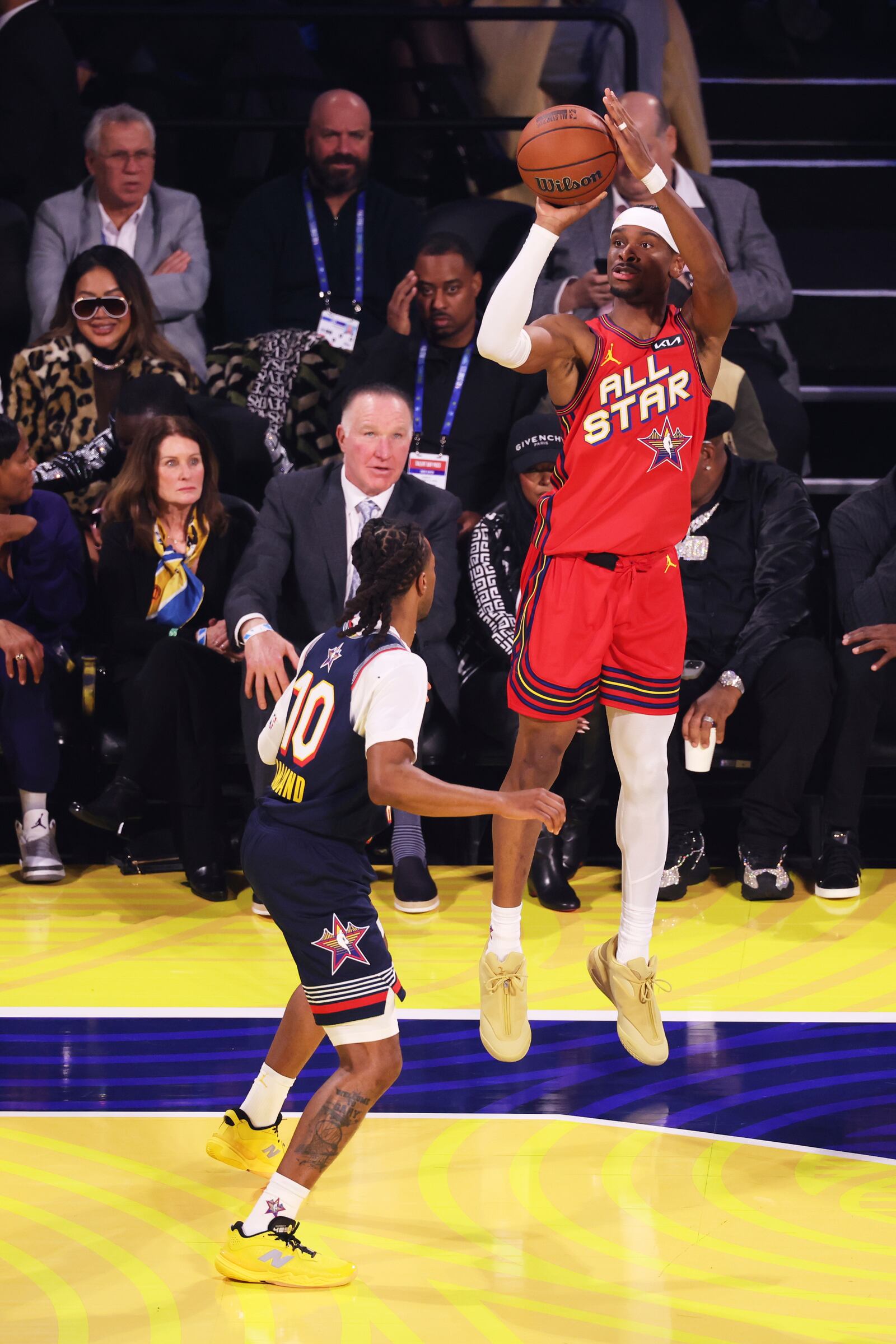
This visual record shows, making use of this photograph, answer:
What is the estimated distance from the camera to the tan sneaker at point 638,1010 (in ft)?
13.1

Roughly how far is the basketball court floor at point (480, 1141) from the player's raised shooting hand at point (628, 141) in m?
2.12

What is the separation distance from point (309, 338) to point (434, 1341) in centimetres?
426

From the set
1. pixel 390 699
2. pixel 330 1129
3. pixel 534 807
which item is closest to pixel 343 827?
pixel 390 699

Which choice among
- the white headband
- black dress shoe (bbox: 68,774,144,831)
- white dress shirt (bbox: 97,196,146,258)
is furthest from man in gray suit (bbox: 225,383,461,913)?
the white headband

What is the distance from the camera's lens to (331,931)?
128 inches

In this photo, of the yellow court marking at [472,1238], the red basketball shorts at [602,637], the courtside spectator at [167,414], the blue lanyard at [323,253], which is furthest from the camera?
the blue lanyard at [323,253]

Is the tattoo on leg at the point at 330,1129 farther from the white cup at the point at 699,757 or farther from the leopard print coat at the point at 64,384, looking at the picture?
the leopard print coat at the point at 64,384

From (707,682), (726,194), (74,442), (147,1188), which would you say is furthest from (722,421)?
(147,1188)

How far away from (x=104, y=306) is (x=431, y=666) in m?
1.86

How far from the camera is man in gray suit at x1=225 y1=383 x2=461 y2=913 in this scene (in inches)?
217

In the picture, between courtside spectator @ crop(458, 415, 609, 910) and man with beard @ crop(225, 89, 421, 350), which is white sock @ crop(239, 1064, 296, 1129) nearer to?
courtside spectator @ crop(458, 415, 609, 910)

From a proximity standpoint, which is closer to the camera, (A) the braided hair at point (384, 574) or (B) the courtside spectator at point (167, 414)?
(A) the braided hair at point (384, 574)

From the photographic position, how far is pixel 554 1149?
12.4 ft

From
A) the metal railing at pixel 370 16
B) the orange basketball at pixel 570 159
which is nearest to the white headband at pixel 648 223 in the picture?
the orange basketball at pixel 570 159
